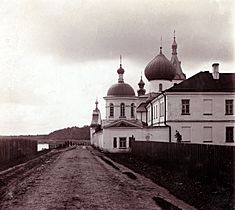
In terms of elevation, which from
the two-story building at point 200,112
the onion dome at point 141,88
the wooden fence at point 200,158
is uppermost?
the onion dome at point 141,88

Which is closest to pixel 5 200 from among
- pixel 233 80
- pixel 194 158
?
pixel 194 158

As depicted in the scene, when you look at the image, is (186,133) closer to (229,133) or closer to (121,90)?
(229,133)

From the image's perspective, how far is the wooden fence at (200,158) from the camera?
13.3m

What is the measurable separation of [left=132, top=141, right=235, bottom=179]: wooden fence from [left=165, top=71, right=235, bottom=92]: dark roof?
17352 mm

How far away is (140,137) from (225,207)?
3796cm

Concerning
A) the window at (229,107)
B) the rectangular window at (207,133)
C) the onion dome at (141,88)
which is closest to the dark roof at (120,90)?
the onion dome at (141,88)

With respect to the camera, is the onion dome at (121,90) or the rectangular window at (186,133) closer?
the rectangular window at (186,133)

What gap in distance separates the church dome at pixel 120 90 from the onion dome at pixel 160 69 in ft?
19.9

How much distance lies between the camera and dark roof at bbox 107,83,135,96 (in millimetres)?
61656

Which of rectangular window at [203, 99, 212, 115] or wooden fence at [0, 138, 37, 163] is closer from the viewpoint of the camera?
wooden fence at [0, 138, 37, 163]

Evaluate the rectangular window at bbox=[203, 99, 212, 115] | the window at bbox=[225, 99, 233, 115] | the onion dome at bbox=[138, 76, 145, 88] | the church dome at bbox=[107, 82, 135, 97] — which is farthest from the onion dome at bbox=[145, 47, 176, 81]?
the onion dome at bbox=[138, 76, 145, 88]

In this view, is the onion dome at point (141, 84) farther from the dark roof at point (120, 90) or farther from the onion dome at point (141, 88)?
the dark roof at point (120, 90)

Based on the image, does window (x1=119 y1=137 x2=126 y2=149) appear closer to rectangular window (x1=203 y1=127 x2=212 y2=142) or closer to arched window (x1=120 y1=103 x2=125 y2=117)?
rectangular window (x1=203 y1=127 x2=212 y2=142)

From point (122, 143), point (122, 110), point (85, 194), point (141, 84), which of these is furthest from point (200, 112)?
point (141, 84)
